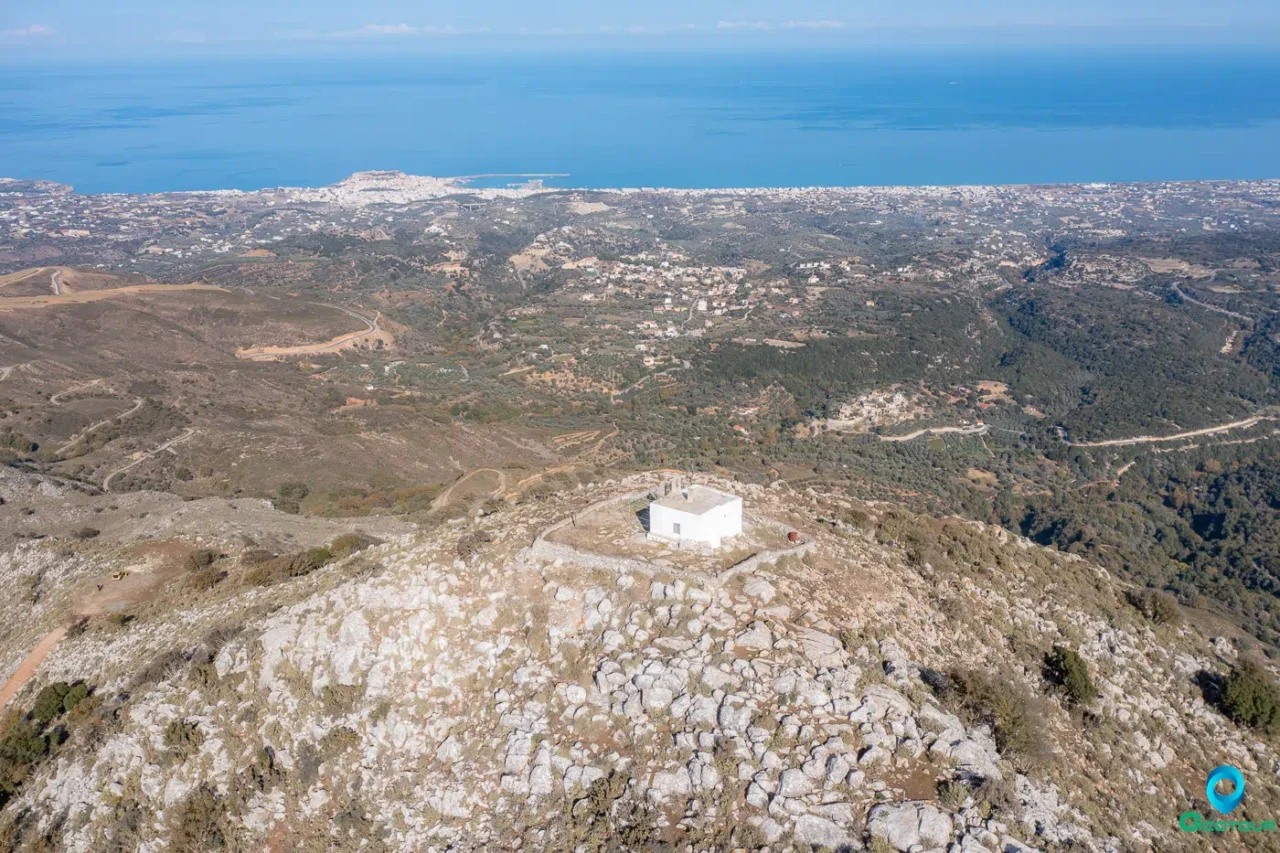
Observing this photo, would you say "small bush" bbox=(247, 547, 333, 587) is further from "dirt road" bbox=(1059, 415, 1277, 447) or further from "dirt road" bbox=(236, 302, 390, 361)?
"dirt road" bbox=(1059, 415, 1277, 447)

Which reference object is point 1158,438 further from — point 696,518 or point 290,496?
point 290,496

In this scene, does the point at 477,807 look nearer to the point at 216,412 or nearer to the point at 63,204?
the point at 216,412

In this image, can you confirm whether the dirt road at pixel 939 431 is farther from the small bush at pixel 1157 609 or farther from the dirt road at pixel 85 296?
the dirt road at pixel 85 296

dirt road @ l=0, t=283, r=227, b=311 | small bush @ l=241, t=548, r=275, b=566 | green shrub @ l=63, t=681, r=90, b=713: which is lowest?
dirt road @ l=0, t=283, r=227, b=311

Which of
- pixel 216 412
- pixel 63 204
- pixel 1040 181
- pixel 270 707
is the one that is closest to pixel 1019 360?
pixel 216 412

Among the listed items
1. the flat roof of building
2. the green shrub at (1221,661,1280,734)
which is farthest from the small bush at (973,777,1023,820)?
the green shrub at (1221,661,1280,734)

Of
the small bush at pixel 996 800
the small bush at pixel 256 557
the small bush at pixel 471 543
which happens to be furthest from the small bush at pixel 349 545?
the small bush at pixel 996 800

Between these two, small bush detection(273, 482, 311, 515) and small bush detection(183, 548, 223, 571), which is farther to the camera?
small bush detection(273, 482, 311, 515)
